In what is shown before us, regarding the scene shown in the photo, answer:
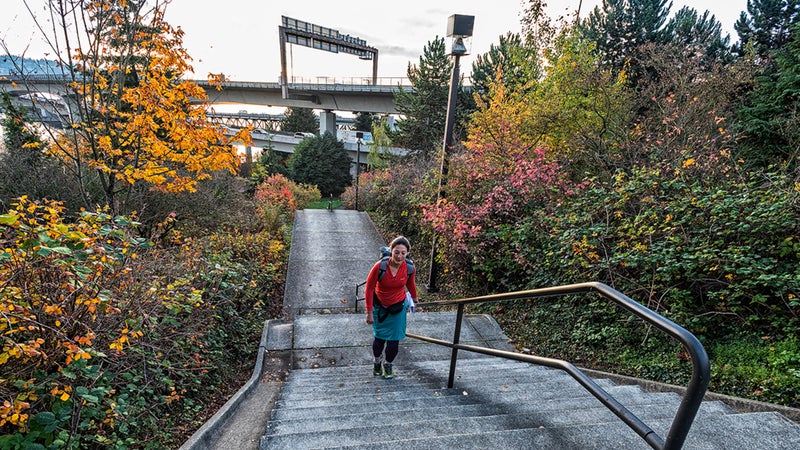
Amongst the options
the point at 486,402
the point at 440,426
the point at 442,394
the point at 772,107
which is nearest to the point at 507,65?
the point at 772,107

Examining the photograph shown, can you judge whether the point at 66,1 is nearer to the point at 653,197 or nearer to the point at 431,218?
the point at 431,218

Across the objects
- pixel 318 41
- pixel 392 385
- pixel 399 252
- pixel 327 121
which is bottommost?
pixel 392 385

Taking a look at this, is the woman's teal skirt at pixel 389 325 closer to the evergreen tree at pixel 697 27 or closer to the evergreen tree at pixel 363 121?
the evergreen tree at pixel 697 27

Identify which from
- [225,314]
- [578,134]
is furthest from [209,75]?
[578,134]

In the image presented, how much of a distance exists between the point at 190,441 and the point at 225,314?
2762 mm

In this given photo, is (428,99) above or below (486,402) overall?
above

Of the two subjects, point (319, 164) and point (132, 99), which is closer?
point (132, 99)

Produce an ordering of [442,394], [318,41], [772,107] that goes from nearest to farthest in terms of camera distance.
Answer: [442,394] < [772,107] < [318,41]

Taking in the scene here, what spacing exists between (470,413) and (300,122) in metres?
46.0

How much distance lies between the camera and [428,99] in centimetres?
2170

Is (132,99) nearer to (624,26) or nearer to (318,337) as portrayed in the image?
(318,337)

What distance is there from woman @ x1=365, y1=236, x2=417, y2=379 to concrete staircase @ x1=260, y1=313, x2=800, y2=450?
1.62ft

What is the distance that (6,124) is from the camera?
32.2 ft

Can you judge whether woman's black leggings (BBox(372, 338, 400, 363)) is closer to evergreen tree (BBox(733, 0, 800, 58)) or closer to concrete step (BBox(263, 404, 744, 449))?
concrete step (BBox(263, 404, 744, 449))
